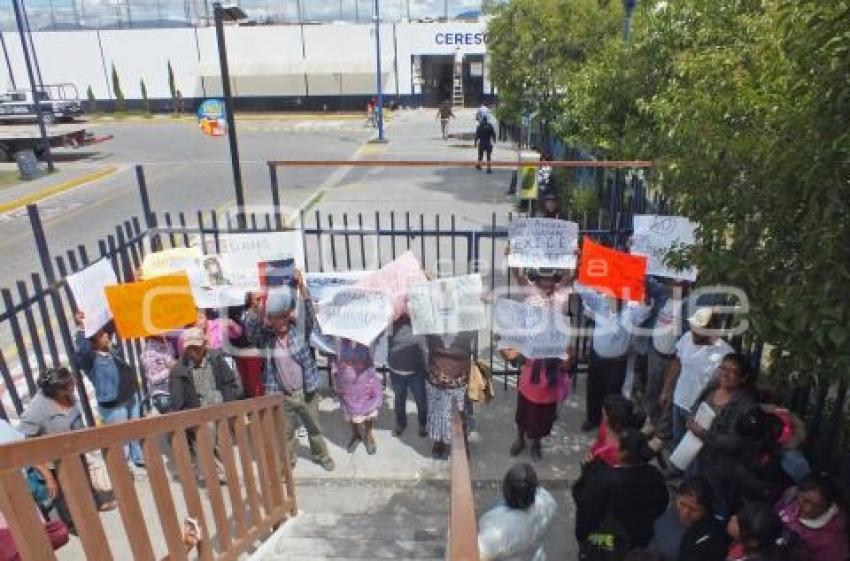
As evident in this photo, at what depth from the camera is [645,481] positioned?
3592 millimetres

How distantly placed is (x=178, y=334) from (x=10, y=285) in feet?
22.6

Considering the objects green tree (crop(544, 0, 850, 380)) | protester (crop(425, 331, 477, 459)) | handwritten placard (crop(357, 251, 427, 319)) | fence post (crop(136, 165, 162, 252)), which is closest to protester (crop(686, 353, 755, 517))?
green tree (crop(544, 0, 850, 380))

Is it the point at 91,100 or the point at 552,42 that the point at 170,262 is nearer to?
the point at 552,42

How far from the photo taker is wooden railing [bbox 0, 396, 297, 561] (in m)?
1.82

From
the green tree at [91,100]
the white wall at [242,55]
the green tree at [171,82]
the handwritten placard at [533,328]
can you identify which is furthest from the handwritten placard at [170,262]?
the green tree at [91,100]

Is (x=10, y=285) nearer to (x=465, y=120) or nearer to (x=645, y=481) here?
(x=645, y=481)

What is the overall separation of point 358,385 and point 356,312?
0.63m

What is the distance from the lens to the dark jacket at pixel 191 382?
4672 millimetres

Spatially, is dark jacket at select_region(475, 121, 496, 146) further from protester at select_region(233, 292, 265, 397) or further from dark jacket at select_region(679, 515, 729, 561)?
dark jacket at select_region(679, 515, 729, 561)

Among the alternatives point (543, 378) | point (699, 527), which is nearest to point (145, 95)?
point (543, 378)

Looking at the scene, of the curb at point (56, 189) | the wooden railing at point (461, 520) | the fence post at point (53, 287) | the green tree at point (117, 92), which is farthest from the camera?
the green tree at point (117, 92)

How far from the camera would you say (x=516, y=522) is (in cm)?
315

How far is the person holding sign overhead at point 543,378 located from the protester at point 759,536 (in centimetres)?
208

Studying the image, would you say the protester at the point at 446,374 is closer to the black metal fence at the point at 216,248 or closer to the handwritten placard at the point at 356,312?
the handwritten placard at the point at 356,312
